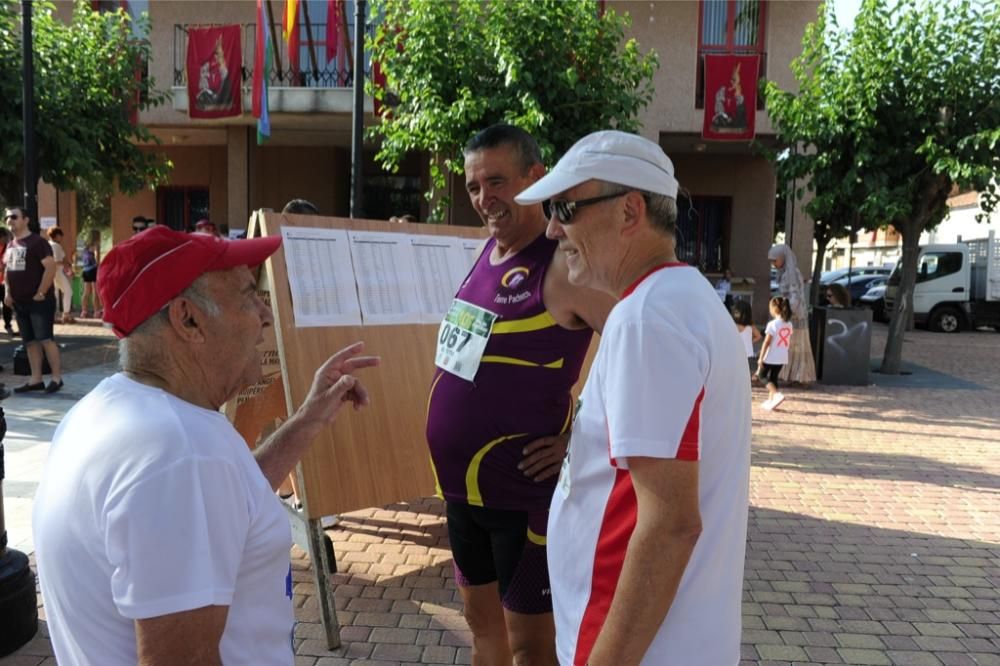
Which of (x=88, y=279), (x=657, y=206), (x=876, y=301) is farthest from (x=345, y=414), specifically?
(x=876, y=301)

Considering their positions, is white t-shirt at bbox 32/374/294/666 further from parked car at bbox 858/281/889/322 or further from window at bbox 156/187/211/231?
parked car at bbox 858/281/889/322

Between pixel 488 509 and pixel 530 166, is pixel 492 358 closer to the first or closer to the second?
pixel 488 509

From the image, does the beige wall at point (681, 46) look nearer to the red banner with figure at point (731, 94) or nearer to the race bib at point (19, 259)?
the red banner with figure at point (731, 94)

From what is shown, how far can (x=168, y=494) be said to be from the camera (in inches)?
46.8

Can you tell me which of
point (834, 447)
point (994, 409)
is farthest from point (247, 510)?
point (994, 409)

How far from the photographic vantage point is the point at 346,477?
12.2 ft

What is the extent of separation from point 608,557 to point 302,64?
17.2 meters

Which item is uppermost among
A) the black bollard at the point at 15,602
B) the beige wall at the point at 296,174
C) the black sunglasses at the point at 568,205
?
the beige wall at the point at 296,174

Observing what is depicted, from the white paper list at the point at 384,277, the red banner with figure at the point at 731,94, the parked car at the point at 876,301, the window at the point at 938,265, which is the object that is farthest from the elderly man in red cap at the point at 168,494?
the parked car at the point at 876,301

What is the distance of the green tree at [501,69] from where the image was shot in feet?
33.0

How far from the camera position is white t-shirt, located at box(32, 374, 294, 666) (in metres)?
1.17

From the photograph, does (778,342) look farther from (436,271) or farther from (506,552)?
(506,552)

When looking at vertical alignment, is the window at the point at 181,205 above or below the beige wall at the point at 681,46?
below

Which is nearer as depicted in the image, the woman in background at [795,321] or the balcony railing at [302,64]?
the woman in background at [795,321]
